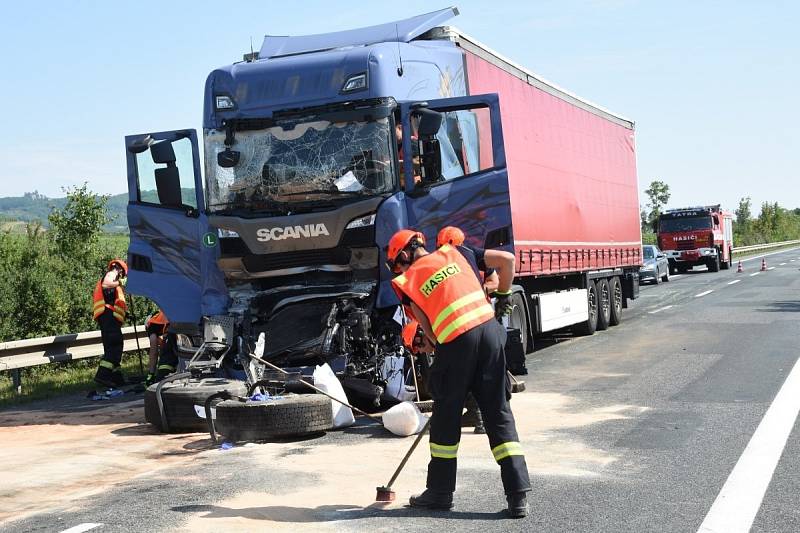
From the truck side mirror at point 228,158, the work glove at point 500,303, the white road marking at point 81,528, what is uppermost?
the truck side mirror at point 228,158

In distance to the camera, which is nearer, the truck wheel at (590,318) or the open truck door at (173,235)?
the open truck door at (173,235)

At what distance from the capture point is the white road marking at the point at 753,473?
18.7ft

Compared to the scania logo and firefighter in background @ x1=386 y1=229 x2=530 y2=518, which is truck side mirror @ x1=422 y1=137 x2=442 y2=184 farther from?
firefighter in background @ x1=386 y1=229 x2=530 y2=518

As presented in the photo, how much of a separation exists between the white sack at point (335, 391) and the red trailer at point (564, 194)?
429 centimetres

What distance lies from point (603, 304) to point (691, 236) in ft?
85.7

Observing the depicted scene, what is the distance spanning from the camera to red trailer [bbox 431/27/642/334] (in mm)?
13680

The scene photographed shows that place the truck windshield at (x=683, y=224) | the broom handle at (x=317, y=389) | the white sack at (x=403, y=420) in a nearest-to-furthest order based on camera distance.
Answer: the white sack at (x=403, y=420) < the broom handle at (x=317, y=389) < the truck windshield at (x=683, y=224)

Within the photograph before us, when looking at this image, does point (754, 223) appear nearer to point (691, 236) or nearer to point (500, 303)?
point (691, 236)

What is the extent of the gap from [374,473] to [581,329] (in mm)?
11680

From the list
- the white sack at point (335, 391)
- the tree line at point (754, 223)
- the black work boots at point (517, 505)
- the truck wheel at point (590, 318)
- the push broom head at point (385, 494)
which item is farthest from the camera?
the tree line at point (754, 223)

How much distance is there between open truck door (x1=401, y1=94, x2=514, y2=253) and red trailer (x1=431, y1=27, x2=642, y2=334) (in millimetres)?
1727

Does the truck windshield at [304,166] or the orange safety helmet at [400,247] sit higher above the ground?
the truck windshield at [304,166]

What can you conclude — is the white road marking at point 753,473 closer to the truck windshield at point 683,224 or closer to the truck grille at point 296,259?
the truck grille at point 296,259

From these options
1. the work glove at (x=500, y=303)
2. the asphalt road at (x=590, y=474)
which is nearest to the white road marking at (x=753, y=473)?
the asphalt road at (x=590, y=474)
